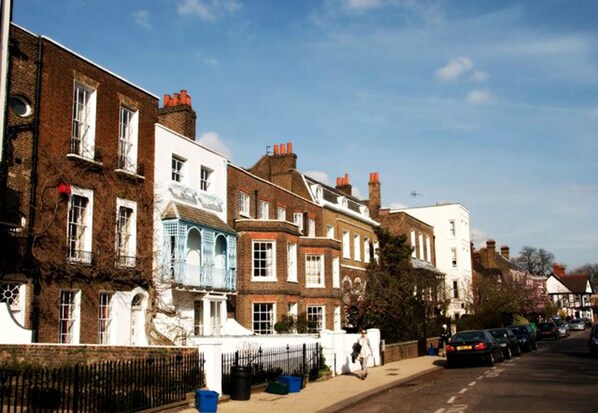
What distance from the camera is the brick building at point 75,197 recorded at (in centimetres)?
1775

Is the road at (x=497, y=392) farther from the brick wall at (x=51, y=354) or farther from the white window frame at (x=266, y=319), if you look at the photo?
the white window frame at (x=266, y=319)

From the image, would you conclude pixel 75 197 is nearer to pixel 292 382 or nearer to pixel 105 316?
pixel 105 316

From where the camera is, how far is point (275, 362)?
1961cm

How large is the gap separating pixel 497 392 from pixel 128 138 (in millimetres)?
14910

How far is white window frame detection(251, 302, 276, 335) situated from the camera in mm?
29359

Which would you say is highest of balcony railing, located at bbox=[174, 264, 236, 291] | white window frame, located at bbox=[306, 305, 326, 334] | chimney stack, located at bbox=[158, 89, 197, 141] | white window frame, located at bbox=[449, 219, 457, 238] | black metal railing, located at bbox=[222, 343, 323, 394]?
chimney stack, located at bbox=[158, 89, 197, 141]

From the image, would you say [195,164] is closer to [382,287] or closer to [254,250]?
[254,250]

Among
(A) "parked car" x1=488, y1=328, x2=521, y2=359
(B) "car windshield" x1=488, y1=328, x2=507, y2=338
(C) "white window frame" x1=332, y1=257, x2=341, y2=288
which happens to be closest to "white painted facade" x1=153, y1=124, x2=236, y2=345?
(C) "white window frame" x1=332, y1=257, x2=341, y2=288

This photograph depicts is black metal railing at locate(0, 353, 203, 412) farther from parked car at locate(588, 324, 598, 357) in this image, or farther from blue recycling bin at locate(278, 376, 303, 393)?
parked car at locate(588, 324, 598, 357)

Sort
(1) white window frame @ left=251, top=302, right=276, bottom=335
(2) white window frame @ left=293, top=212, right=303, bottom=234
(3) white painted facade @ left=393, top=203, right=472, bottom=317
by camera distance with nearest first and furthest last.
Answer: (1) white window frame @ left=251, top=302, right=276, bottom=335, (2) white window frame @ left=293, top=212, right=303, bottom=234, (3) white painted facade @ left=393, top=203, right=472, bottom=317

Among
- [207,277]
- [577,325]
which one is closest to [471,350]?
[207,277]

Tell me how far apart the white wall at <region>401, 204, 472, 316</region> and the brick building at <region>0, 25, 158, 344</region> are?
46.0 m

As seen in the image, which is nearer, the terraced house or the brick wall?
the brick wall

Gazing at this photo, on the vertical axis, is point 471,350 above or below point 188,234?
below
